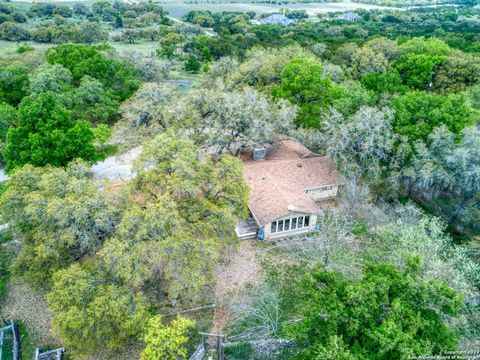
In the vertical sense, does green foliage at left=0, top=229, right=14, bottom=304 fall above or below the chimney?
below

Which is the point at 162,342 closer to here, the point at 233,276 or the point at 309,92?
the point at 233,276

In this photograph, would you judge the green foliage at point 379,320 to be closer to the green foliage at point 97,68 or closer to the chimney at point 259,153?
the chimney at point 259,153

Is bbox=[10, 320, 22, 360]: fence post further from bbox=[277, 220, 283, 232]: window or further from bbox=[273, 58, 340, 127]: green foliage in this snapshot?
bbox=[273, 58, 340, 127]: green foliage

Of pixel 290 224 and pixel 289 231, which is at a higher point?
pixel 290 224

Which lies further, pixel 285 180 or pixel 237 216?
pixel 285 180

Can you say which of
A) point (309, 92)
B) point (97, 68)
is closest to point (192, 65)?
point (97, 68)

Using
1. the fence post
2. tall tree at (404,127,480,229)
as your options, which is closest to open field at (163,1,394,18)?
tall tree at (404,127,480,229)
